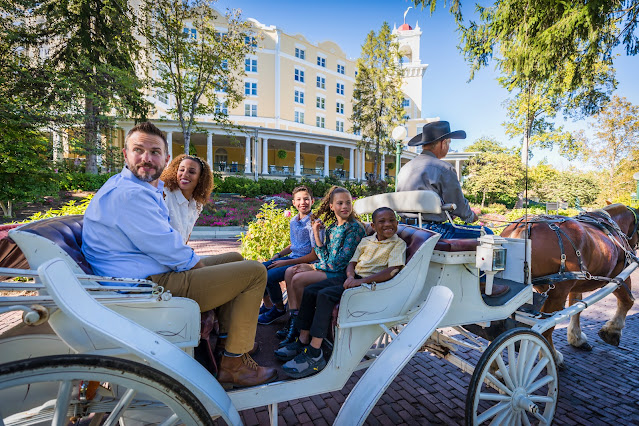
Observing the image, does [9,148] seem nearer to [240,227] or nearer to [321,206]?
[240,227]

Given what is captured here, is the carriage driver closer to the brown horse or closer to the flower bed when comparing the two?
the brown horse

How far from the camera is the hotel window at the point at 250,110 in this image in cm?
3112

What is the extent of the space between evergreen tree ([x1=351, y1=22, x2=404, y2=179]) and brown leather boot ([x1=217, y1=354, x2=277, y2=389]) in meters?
21.6

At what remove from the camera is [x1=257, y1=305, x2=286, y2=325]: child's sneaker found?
9.86ft

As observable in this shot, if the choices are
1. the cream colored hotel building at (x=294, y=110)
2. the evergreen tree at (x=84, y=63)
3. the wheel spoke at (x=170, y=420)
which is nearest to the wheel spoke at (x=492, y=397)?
the wheel spoke at (x=170, y=420)

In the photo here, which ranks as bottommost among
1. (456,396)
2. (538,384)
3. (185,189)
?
(456,396)

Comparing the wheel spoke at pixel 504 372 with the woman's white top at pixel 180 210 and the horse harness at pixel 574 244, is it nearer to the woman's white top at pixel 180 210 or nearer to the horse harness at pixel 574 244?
the horse harness at pixel 574 244

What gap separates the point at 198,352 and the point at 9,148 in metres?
8.74

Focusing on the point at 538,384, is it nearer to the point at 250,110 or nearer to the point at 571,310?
the point at 571,310

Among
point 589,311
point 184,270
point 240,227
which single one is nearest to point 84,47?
point 240,227

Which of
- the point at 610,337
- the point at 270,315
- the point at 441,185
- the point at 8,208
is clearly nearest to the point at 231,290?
the point at 270,315

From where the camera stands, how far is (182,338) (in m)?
1.64

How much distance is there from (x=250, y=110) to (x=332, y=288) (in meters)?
31.8

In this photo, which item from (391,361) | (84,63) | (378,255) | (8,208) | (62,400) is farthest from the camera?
(84,63)
